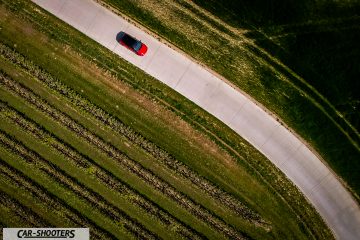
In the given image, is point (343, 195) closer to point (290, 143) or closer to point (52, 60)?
point (290, 143)

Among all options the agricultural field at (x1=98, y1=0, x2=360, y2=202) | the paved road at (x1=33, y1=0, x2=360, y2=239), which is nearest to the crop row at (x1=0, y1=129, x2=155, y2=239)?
the paved road at (x1=33, y1=0, x2=360, y2=239)

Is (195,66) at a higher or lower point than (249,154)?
higher

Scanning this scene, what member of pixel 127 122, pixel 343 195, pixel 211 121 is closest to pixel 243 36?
pixel 211 121

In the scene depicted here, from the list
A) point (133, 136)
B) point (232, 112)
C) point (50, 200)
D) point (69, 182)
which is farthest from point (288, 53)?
point (50, 200)

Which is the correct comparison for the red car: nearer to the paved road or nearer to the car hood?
the car hood

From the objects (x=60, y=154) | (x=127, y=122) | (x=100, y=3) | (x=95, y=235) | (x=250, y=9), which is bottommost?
(x=95, y=235)

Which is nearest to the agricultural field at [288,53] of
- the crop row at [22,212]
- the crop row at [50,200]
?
the crop row at [50,200]
